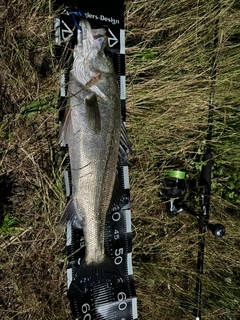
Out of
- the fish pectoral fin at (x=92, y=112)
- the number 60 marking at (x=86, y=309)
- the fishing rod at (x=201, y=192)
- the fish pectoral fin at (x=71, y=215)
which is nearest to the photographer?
the fish pectoral fin at (x=92, y=112)

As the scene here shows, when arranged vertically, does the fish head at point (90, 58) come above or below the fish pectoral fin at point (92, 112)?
above

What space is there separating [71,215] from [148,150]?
888 millimetres

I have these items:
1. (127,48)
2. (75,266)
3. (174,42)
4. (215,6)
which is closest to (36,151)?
(75,266)

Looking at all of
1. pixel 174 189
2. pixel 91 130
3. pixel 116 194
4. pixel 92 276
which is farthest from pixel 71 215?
pixel 174 189

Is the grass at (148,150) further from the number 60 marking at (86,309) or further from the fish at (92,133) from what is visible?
the fish at (92,133)

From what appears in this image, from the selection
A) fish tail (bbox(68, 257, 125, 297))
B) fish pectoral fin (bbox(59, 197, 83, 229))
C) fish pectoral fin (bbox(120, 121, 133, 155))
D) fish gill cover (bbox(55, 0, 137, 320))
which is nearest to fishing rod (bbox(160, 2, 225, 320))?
fish gill cover (bbox(55, 0, 137, 320))

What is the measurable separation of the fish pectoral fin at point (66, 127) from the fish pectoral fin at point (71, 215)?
43 cm

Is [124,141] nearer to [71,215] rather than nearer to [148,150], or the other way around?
[148,150]

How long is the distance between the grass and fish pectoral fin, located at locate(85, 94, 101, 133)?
0.45 meters

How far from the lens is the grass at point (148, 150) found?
238cm

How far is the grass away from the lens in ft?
7.81

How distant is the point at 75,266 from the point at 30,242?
40cm

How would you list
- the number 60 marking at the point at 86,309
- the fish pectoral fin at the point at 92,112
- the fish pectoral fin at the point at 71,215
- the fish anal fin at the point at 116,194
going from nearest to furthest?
the fish pectoral fin at the point at 92,112 → the fish pectoral fin at the point at 71,215 → the fish anal fin at the point at 116,194 → the number 60 marking at the point at 86,309

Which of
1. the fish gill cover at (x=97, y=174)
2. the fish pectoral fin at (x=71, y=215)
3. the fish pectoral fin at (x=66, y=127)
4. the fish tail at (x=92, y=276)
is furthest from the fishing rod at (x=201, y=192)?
the fish pectoral fin at (x=66, y=127)
